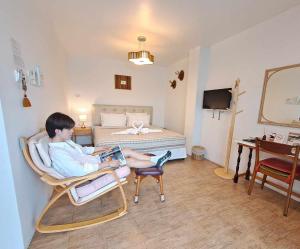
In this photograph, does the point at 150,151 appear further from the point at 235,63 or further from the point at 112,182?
the point at 235,63

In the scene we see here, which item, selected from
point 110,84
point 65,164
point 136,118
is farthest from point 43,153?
point 110,84

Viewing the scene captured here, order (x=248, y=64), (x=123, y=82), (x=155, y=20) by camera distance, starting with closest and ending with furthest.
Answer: (x=155, y=20) < (x=248, y=64) < (x=123, y=82)

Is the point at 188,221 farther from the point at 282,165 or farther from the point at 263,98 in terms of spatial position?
the point at 263,98

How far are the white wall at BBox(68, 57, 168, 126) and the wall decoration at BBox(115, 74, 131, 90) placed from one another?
9 cm

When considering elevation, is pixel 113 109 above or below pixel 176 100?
below

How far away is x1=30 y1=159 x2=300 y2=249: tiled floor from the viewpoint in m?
1.33

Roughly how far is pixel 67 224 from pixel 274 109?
2928mm

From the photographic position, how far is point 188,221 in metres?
1.58

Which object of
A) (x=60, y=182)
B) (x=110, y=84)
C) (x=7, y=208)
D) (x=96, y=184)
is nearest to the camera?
(x=7, y=208)

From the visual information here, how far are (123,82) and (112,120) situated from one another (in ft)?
4.05

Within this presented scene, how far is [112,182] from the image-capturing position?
60.0 inches

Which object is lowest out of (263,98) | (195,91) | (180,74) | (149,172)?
(149,172)

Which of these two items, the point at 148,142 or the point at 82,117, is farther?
the point at 82,117

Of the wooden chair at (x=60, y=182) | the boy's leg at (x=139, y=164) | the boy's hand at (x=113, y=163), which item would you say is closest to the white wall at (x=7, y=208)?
the wooden chair at (x=60, y=182)
